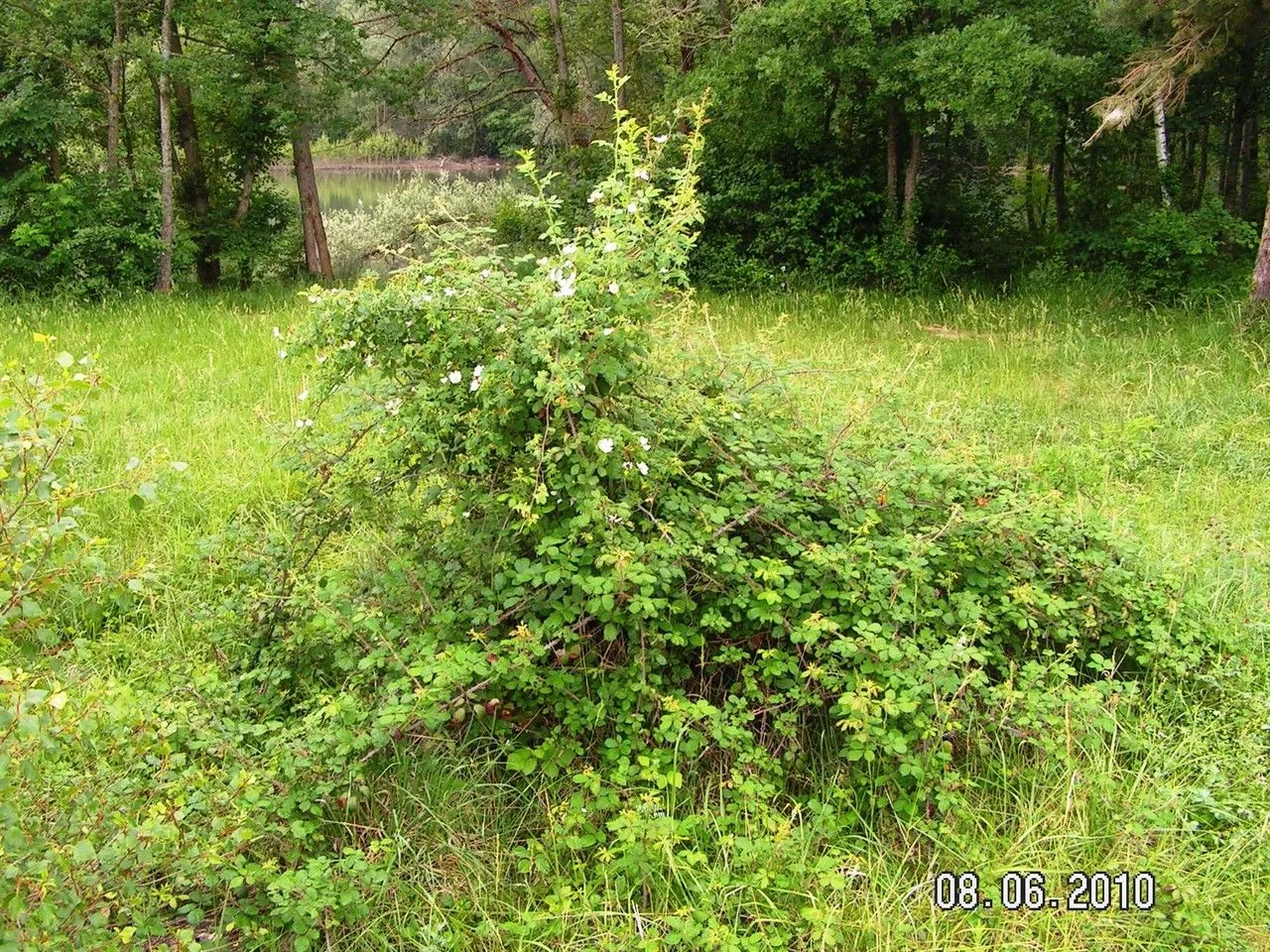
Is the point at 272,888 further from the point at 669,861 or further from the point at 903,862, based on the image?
the point at 903,862

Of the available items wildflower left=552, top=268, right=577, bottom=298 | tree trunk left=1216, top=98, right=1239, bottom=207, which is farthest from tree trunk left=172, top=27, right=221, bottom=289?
tree trunk left=1216, top=98, right=1239, bottom=207

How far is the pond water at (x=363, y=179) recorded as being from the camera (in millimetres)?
29991

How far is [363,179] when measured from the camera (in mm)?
37875

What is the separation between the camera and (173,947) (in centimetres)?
227

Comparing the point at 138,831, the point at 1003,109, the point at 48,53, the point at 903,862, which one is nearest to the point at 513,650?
the point at 138,831

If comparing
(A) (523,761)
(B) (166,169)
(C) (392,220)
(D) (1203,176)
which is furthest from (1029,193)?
(A) (523,761)

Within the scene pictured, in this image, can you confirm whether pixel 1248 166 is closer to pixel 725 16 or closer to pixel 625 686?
pixel 725 16

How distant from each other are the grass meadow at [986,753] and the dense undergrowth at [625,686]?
1 centimetres

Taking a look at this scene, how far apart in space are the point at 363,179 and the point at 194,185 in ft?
85.6

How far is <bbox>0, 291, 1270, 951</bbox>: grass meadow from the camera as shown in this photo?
97.8 inches

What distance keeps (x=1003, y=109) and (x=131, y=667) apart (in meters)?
9.70

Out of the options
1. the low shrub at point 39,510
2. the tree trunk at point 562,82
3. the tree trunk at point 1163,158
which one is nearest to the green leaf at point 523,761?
the low shrub at point 39,510

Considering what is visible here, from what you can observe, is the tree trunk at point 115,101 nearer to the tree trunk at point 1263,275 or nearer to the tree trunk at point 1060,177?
the tree trunk at point 1060,177

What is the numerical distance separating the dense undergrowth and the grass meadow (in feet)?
0.05
